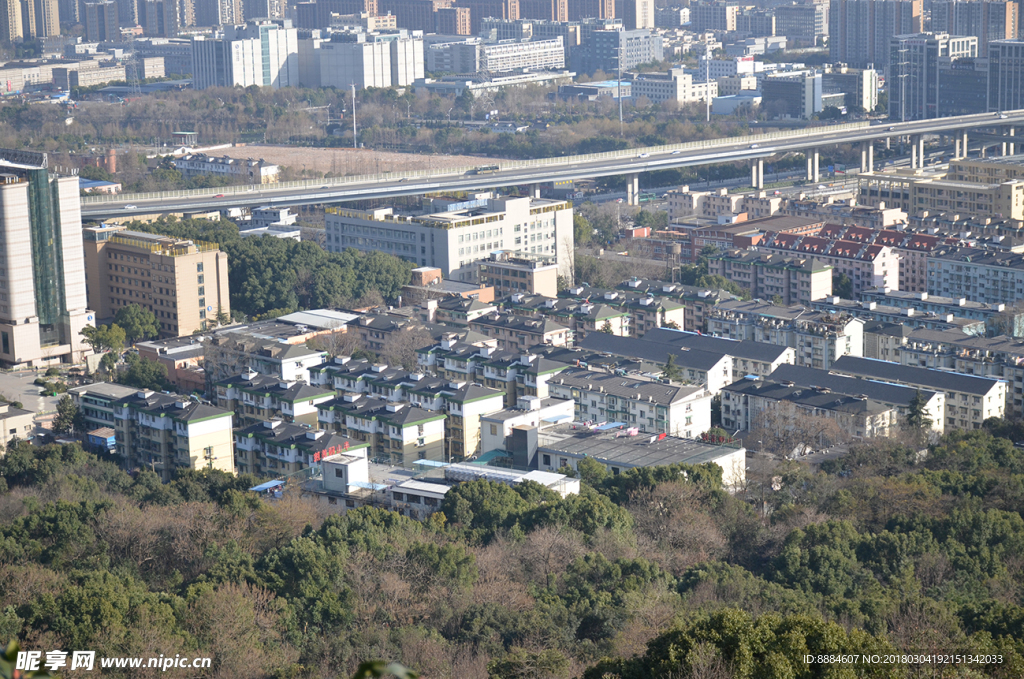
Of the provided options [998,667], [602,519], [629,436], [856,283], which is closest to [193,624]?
[602,519]

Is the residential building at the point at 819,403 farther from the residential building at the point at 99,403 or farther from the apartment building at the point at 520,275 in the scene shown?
the residential building at the point at 99,403

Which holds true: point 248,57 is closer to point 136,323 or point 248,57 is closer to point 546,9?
point 546,9

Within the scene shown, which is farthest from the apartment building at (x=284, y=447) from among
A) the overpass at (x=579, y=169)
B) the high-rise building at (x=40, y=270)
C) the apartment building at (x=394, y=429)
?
the overpass at (x=579, y=169)

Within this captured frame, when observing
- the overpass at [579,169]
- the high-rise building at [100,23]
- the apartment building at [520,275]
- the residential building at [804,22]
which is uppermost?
the high-rise building at [100,23]

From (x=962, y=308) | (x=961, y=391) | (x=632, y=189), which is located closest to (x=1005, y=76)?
(x=632, y=189)

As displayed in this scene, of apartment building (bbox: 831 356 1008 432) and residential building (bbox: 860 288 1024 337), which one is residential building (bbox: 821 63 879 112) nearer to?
residential building (bbox: 860 288 1024 337)

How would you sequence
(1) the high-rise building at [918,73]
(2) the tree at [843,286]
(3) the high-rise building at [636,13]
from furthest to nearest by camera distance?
(3) the high-rise building at [636,13], (1) the high-rise building at [918,73], (2) the tree at [843,286]
